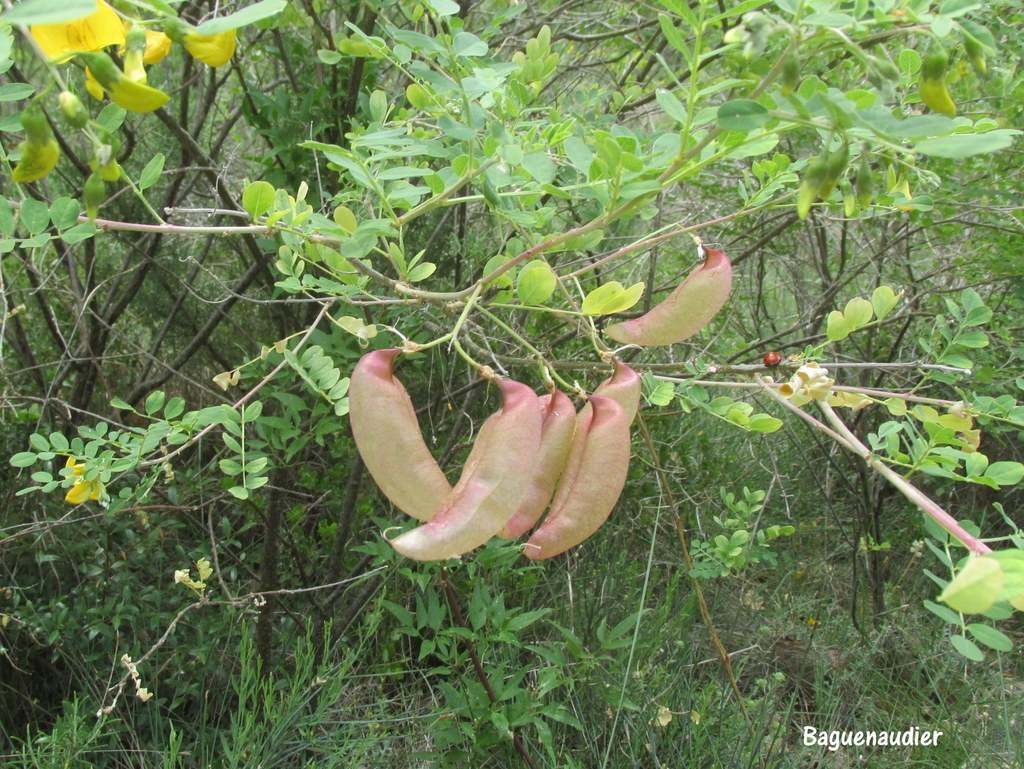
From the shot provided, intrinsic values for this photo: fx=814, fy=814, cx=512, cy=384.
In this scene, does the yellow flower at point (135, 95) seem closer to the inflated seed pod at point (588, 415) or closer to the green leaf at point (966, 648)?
the inflated seed pod at point (588, 415)

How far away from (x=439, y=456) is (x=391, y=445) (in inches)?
41.8

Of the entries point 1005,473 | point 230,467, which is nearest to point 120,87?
point 230,467

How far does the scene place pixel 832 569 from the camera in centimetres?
209

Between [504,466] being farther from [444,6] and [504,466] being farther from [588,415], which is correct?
[444,6]

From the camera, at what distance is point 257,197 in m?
0.67

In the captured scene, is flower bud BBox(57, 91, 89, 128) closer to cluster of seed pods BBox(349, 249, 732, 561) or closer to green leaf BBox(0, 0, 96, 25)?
green leaf BBox(0, 0, 96, 25)

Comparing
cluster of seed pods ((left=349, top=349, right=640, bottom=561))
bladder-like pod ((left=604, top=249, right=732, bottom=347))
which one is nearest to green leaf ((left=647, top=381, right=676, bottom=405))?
bladder-like pod ((left=604, top=249, right=732, bottom=347))

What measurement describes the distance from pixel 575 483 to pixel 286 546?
130cm

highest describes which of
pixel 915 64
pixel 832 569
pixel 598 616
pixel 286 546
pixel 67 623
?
pixel 915 64

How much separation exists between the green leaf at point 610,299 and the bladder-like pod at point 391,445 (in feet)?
0.54

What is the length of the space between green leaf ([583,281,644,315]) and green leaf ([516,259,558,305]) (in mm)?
31

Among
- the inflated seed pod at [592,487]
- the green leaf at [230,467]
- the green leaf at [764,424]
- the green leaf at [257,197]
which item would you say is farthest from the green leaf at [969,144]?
the green leaf at [230,467]

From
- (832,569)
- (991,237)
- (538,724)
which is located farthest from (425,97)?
(832,569)

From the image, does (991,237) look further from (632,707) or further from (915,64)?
(632,707)
